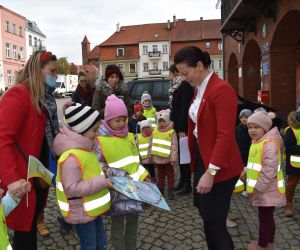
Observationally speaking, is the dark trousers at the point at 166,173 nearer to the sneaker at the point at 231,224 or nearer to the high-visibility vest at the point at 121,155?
the sneaker at the point at 231,224

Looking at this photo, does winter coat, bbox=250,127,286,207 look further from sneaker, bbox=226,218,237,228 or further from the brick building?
the brick building

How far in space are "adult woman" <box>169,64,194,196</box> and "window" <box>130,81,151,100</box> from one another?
425cm

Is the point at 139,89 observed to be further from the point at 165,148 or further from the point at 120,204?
the point at 120,204

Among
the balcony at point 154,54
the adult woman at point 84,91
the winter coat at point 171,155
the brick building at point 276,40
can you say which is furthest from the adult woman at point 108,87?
the balcony at point 154,54

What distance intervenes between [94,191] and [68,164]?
274 millimetres

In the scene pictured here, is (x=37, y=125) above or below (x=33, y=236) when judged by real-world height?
above

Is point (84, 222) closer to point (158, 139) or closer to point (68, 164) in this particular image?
point (68, 164)

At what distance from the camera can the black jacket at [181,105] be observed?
532 cm

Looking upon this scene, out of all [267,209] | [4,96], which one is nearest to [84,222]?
[4,96]

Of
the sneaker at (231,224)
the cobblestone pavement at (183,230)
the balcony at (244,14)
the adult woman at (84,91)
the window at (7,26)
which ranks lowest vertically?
the cobblestone pavement at (183,230)

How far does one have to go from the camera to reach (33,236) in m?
2.83

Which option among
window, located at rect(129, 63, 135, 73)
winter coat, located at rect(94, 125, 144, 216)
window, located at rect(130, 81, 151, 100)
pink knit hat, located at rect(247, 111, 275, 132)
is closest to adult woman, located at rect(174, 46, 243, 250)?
winter coat, located at rect(94, 125, 144, 216)

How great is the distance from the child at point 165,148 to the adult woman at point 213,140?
244 centimetres

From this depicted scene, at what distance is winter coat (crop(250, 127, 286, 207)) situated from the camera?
11.2ft
